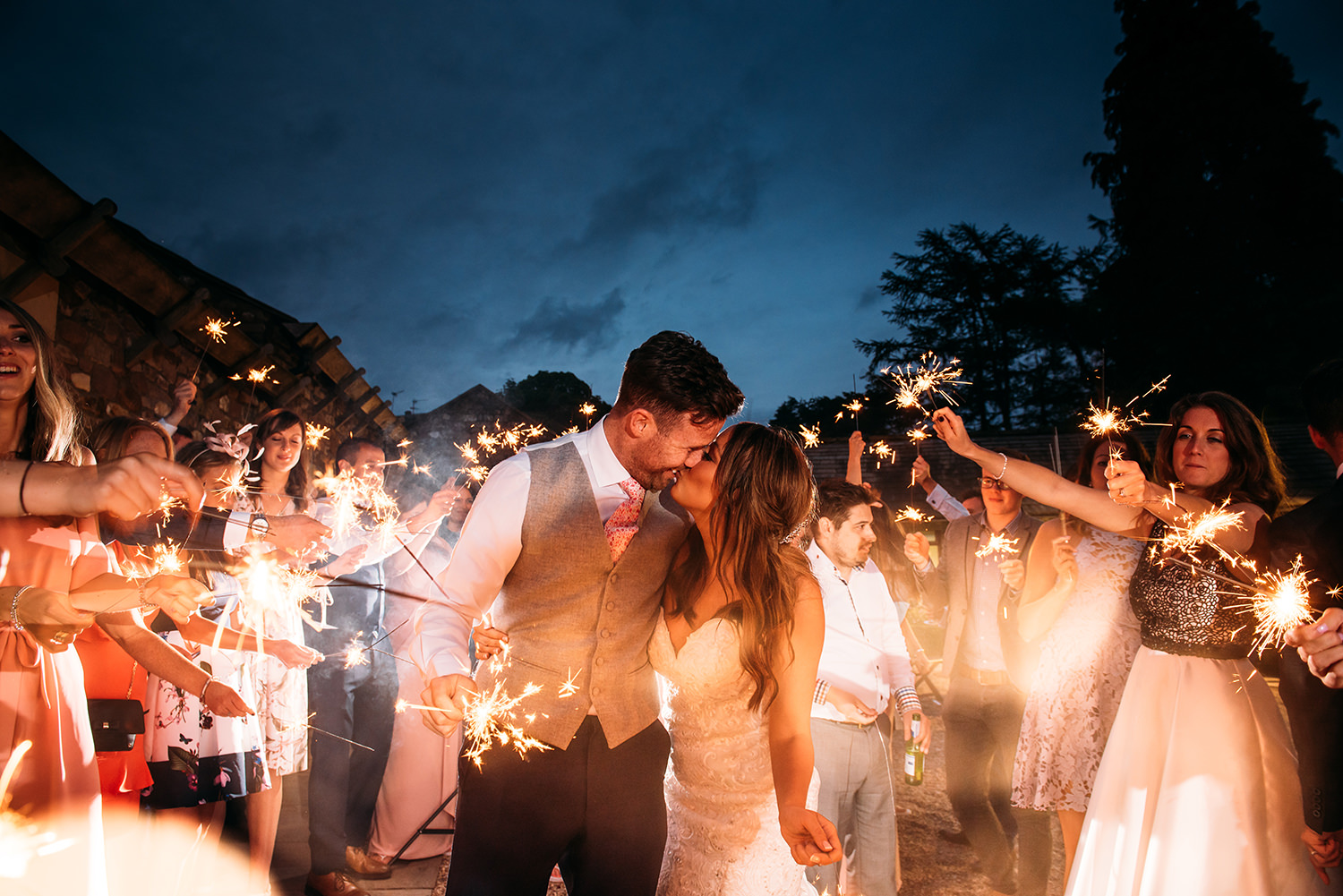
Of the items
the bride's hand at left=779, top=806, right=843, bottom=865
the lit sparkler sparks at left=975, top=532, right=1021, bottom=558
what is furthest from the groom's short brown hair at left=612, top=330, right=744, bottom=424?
the lit sparkler sparks at left=975, top=532, right=1021, bottom=558

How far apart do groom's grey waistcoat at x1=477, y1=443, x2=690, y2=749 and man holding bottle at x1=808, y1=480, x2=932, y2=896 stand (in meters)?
1.12

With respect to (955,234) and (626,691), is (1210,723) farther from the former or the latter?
(955,234)

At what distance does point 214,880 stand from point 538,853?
88.8 inches

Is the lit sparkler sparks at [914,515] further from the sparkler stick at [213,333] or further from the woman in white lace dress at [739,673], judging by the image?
the sparkler stick at [213,333]

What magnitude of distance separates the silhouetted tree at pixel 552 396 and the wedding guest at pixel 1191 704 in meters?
31.3

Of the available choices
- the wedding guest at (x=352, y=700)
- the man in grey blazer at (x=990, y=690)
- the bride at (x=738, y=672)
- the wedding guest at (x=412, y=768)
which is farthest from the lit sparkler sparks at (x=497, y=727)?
the man in grey blazer at (x=990, y=690)

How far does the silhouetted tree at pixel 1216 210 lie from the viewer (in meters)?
17.9

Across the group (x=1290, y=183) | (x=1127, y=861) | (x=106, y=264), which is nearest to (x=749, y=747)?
(x=1127, y=861)

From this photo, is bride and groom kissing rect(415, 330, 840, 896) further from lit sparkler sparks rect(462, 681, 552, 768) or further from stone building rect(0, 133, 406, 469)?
stone building rect(0, 133, 406, 469)

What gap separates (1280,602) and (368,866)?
4.62 m

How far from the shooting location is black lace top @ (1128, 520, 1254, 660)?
2.61 meters

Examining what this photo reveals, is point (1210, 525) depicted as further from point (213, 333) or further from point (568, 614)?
point (213, 333)

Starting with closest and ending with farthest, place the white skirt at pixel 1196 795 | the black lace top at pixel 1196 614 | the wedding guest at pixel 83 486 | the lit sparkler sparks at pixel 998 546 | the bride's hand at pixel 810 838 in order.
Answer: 1. the wedding guest at pixel 83 486
2. the bride's hand at pixel 810 838
3. the white skirt at pixel 1196 795
4. the black lace top at pixel 1196 614
5. the lit sparkler sparks at pixel 998 546

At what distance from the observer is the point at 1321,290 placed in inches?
699
